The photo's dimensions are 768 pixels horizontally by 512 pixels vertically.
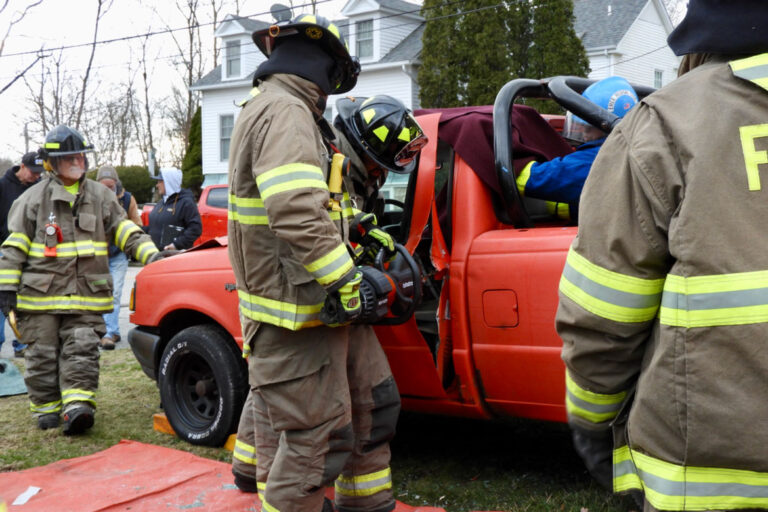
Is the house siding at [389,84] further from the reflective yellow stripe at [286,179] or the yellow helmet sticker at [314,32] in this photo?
the reflective yellow stripe at [286,179]

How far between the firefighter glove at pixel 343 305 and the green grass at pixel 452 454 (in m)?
1.41

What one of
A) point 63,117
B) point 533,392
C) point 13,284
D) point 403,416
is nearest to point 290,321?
point 533,392

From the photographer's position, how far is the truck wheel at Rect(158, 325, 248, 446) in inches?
176

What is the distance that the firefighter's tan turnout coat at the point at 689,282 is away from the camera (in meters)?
1.54

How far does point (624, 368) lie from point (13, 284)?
4.68 meters

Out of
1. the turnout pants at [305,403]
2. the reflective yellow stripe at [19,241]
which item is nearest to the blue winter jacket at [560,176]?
the turnout pants at [305,403]

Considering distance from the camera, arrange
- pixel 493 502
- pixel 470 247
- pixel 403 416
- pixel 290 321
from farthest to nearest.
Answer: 1. pixel 403 416
2. pixel 493 502
3. pixel 470 247
4. pixel 290 321

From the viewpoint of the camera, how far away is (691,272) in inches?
61.9

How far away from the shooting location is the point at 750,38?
1.60 metres

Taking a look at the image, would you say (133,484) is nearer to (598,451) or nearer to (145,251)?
(145,251)

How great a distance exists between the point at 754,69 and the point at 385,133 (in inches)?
79.4

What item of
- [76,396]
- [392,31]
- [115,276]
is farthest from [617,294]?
[392,31]

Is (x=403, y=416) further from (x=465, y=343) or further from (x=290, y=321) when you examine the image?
(x=290, y=321)

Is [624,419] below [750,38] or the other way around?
below
